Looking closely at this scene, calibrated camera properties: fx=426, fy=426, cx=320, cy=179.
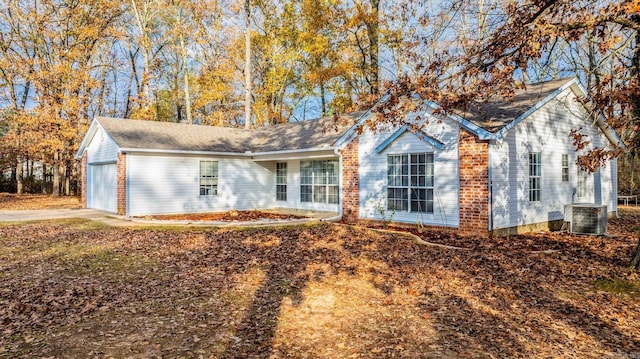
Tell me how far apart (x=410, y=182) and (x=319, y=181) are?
5.87 m

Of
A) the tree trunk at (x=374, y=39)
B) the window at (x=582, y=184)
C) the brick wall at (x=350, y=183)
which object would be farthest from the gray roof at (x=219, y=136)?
the window at (x=582, y=184)

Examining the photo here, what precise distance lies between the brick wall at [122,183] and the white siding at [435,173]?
9.20 m

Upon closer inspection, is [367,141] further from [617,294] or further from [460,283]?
[617,294]

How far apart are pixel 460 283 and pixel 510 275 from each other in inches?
45.3

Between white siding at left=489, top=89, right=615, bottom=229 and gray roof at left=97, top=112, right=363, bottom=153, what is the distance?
610cm

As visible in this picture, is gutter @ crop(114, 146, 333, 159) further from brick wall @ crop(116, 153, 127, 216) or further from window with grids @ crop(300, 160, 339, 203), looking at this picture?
window with grids @ crop(300, 160, 339, 203)

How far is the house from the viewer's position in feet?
39.5

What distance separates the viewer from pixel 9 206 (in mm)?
22312

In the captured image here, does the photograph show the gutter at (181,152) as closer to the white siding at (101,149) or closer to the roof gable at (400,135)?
the white siding at (101,149)

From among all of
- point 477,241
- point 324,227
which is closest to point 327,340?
point 477,241

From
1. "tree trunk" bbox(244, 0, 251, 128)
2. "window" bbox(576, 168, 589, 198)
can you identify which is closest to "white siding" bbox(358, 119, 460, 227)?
"window" bbox(576, 168, 589, 198)

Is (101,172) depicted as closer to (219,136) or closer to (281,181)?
(219,136)

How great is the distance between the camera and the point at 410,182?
1372 cm

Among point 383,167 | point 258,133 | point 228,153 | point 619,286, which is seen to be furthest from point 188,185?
point 619,286
